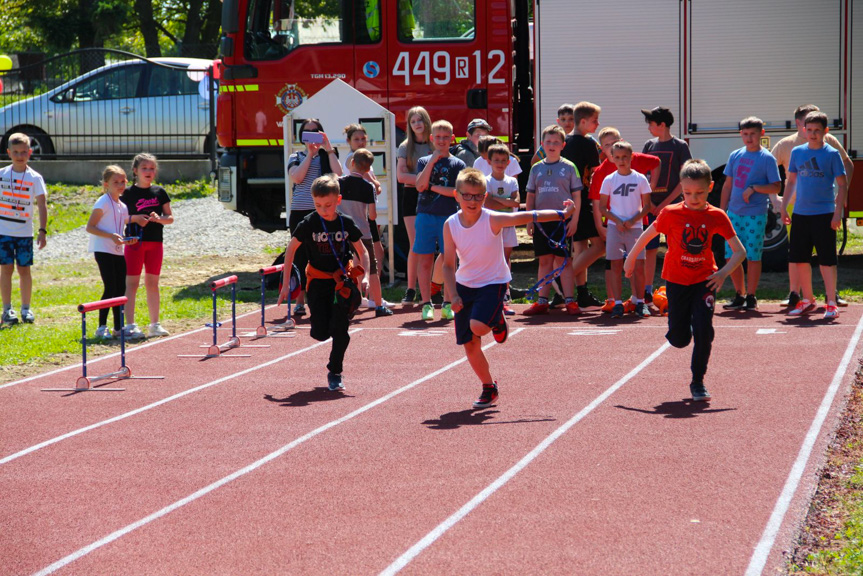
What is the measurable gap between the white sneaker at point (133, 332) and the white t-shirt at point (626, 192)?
471cm

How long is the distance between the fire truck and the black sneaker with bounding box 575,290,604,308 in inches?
111

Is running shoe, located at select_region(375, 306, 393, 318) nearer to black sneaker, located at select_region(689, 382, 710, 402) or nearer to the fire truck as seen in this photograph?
the fire truck

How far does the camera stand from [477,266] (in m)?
7.85

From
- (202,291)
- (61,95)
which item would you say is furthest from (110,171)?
(61,95)

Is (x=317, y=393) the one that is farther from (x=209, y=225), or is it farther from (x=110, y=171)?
(x=209, y=225)

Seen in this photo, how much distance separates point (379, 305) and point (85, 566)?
23.6 ft

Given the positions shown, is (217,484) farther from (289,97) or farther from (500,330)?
(289,97)

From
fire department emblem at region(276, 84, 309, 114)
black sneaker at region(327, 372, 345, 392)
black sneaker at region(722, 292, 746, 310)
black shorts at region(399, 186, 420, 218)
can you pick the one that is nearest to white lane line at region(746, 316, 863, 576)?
black sneaker at region(722, 292, 746, 310)

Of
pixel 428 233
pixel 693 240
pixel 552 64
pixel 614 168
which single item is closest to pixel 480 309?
pixel 693 240

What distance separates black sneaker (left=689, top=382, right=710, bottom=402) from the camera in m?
7.80

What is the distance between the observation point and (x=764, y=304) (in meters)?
12.3

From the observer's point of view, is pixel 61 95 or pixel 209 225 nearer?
pixel 209 225

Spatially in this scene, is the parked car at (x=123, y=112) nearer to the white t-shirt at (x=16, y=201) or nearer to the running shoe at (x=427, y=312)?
the white t-shirt at (x=16, y=201)

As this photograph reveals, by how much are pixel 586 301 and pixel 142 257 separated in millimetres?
4566
